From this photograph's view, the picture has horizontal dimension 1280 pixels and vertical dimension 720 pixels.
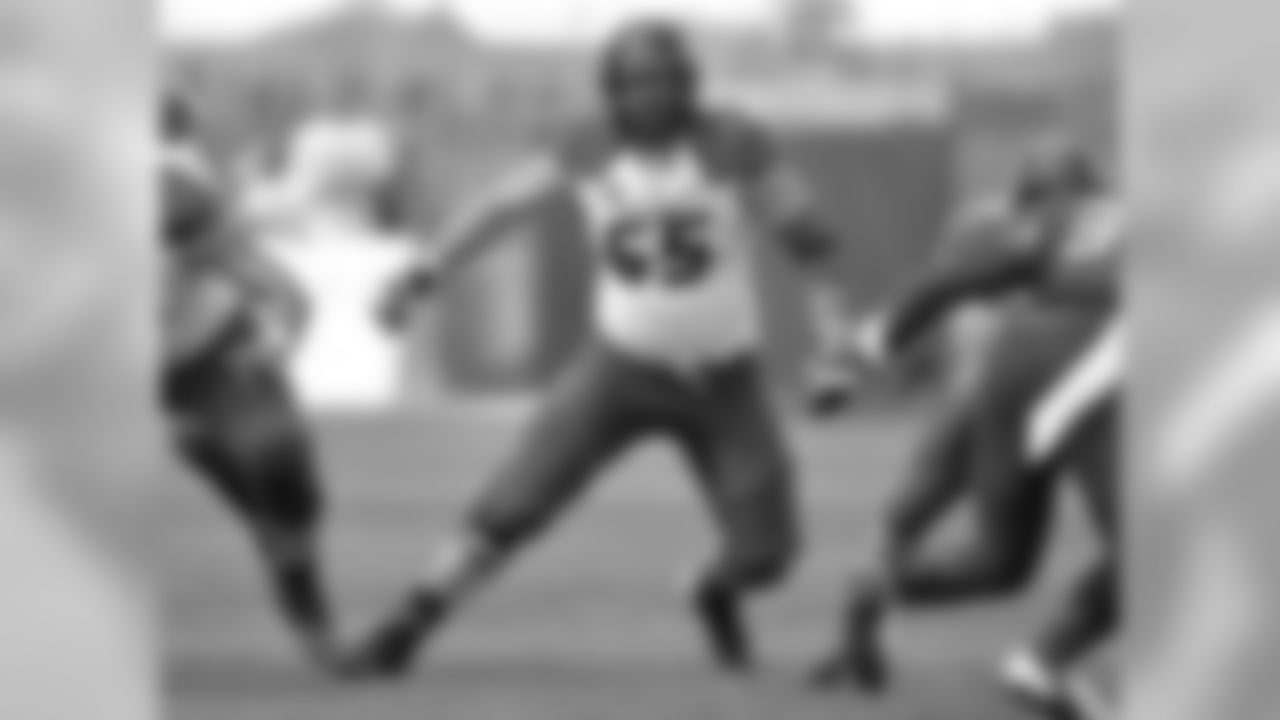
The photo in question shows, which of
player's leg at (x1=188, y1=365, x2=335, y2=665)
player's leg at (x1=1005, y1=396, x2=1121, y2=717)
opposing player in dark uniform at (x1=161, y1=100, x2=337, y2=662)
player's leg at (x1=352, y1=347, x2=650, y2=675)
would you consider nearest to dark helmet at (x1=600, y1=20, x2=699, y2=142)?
player's leg at (x1=352, y1=347, x2=650, y2=675)

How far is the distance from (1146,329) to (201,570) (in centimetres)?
177

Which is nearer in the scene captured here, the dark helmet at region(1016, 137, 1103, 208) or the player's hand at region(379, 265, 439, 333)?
the dark helmet at region(1016, 137, 1103, 208)

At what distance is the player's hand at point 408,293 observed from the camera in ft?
13.8

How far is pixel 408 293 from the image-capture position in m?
4.22

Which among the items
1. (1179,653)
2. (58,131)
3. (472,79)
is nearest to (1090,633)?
(1179,653)

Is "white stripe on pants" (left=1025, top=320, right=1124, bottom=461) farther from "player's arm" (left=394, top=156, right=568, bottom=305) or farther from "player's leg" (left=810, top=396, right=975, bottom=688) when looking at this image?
"player's arm" (left=394, top=156, right=568, bottom=305)

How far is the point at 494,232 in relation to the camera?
4188 millimetres

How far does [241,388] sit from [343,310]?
0.24m

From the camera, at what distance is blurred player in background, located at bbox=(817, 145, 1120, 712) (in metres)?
4.14

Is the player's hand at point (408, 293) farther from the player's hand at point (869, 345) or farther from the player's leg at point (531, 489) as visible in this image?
the player's hand at point (869, 345)

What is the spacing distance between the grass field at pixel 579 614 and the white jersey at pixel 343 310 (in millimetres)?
83

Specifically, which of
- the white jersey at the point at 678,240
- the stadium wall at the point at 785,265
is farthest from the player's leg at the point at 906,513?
the white jersey at the point at 678,240

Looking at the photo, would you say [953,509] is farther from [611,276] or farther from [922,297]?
[611,276]

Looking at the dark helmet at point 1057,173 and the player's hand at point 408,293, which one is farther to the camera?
the player's hand at point 408,293
